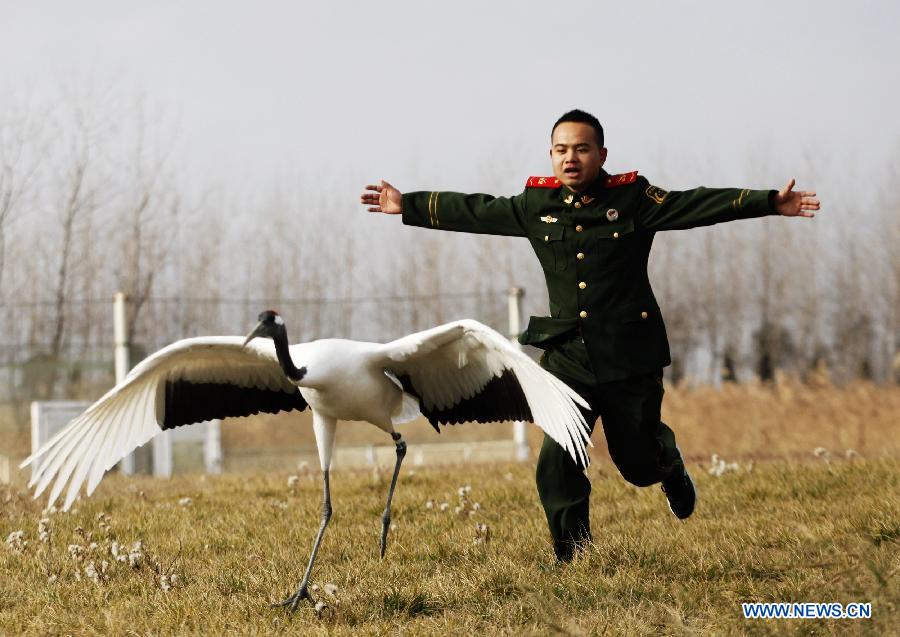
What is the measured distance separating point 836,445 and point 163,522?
33.2 ft

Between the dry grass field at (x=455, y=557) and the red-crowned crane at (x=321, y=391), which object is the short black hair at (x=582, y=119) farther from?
the dry grass field at (x=455, y=557)

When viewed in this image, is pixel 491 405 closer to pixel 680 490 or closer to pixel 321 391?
pixel 321 391

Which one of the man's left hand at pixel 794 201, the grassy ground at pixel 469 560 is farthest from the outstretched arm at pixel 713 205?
the grassy ground at pixel 469 560

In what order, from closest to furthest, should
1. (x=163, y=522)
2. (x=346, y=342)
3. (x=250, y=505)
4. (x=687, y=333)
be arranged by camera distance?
(x=346, y=342) < (x=163, y=522) < (x=250, y=505) < (x=687, y=333)

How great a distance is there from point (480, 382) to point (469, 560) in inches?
36.1

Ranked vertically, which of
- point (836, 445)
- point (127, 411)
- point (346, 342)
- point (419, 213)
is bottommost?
point (836, 445)

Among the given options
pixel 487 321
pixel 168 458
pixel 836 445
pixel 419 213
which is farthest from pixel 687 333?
pixel 419 213

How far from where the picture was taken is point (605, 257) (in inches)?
198

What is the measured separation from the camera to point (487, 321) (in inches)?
513

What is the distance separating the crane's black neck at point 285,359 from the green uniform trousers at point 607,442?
4.04ft

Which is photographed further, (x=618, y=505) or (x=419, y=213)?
(x=618, y=505)

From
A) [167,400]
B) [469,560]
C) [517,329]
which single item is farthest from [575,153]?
[517,329]

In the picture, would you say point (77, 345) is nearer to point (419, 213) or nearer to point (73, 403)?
point (73, 403)

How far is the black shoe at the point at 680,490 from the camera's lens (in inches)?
211
